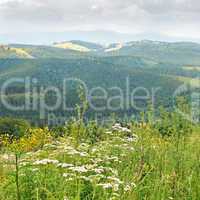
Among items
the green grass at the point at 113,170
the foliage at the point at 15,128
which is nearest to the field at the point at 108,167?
the green grass at the point at 113,170

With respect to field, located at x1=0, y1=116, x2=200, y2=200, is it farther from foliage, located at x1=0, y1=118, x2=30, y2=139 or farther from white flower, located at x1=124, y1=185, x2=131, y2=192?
foliage, located at x1=0, y1=118, x2=30, y2=139

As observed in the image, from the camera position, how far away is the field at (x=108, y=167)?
5578 mm

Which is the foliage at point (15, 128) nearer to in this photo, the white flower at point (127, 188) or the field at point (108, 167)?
the field at point (108, 167)

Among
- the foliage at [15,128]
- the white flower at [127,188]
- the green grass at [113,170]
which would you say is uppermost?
the white flower at [127,188]

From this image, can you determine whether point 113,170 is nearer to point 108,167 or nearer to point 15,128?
point 108,167

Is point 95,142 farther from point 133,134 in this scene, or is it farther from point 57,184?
point 57,184

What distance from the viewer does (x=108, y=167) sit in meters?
6.68

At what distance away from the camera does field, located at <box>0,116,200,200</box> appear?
558 centimetres

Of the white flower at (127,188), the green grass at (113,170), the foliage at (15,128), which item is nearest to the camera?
the white flower at (127,188)

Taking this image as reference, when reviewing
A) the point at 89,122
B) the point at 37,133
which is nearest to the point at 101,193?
the point at 89,122

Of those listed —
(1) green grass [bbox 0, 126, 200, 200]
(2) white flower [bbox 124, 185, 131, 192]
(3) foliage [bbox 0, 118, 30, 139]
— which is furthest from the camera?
(3) foliage [bbox 0, 118, 30, 139]

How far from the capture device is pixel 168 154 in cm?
789

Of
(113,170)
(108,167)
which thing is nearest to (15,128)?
(108,167)

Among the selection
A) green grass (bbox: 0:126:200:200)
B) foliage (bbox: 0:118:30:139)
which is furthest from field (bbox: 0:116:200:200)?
foliage (bbox: 0:118:30:139)
